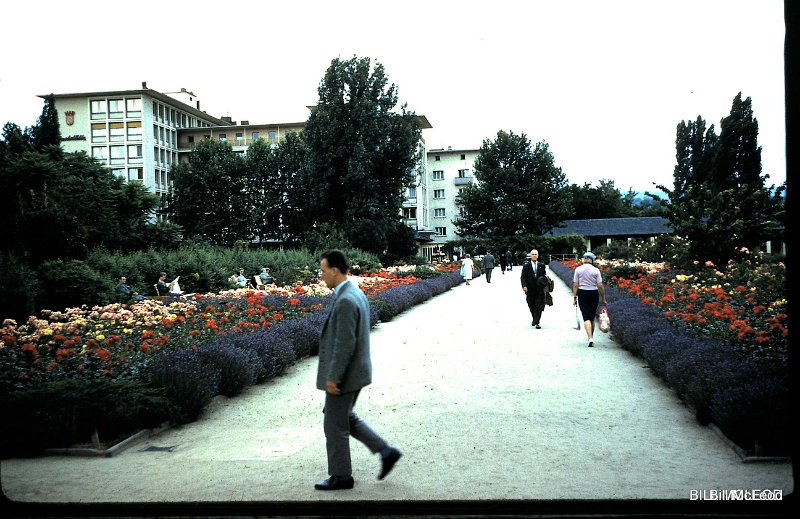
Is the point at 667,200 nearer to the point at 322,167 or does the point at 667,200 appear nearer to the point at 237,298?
the point at 237,298

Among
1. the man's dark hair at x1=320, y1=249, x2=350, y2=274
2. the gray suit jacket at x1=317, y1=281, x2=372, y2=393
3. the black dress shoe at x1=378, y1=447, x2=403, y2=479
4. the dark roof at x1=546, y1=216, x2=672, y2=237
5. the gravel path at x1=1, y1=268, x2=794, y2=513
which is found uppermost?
the dark roof at x1=546, y1=216, x2=672, y2=237

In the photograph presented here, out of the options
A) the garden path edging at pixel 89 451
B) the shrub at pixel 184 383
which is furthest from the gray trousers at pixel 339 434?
the shrub at pixel 184 383

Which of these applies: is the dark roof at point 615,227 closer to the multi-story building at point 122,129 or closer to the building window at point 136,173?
the multi-story building at point 122,129

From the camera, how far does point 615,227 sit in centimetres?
9281

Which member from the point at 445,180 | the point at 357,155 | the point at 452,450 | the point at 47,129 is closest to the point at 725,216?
the point at 452,450

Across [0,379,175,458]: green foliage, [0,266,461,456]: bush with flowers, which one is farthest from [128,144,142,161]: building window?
[0,379,175,458]: green foliage

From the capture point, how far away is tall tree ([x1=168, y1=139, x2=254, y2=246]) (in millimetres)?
63438

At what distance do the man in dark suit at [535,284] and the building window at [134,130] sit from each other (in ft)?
245

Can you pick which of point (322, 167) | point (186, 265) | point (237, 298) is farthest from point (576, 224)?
point (237, 298)

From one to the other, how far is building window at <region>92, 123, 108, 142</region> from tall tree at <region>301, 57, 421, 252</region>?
4088 centimetres

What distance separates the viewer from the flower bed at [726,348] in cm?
559

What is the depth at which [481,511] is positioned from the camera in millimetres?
4391

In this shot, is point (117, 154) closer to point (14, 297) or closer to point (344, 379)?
point (14, 297)

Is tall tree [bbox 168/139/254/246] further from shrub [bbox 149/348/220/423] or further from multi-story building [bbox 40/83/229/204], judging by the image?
shrub [bbox 149/348/220/423]
